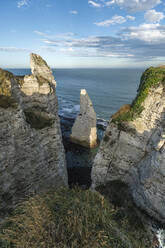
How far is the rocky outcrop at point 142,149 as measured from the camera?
388 inches

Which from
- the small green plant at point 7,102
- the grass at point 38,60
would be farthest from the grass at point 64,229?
the grass at point 38,60

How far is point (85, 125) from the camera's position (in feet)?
111

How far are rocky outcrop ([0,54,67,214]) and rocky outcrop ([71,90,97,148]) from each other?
15643 mm

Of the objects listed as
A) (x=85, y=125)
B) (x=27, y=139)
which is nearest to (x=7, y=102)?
(x=27, y=139)

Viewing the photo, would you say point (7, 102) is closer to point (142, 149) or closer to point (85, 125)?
point (142, 149)

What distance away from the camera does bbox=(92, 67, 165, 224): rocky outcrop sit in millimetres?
9867

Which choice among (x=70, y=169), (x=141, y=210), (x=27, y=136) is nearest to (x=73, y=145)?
(x=70, y=169)

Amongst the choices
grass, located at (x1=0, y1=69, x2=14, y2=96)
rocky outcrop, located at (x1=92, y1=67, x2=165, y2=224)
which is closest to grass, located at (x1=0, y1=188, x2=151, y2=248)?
rocky outcrop, located at (x1=92, y1=67, x2=165, y2=224)

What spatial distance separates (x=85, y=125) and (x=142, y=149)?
2254 cm

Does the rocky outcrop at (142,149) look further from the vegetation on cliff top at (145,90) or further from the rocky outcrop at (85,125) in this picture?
the rocky outcrop at (85,125)

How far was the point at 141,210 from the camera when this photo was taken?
1103cm

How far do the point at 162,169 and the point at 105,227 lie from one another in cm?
546

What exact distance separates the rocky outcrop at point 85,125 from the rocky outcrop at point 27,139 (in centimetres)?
1564

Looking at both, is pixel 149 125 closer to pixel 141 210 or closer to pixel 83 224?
pixel 141 210
